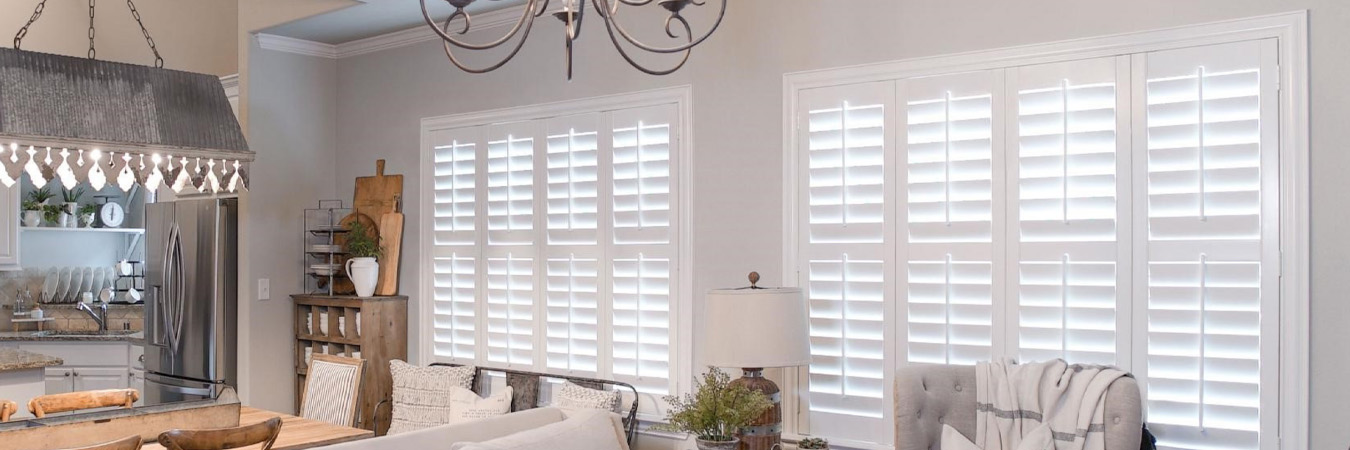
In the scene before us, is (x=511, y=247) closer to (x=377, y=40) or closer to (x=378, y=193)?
(x=378, y=193)

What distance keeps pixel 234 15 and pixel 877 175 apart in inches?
169

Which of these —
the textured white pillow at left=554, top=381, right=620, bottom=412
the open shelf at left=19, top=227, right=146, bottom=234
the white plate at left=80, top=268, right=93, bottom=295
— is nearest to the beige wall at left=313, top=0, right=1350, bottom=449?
the textured white pillow at left=554, top=381, right=620, bottom=412

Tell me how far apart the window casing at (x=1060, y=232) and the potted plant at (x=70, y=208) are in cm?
486

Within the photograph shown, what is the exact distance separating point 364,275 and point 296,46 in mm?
1280

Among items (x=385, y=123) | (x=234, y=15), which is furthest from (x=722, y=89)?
(x=234, y=15)

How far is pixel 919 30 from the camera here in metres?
3.46

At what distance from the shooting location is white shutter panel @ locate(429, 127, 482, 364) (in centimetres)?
476

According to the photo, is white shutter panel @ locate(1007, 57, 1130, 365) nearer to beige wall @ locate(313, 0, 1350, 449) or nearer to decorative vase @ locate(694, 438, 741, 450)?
beige wall @ locate(313, 0, 1350, 449)

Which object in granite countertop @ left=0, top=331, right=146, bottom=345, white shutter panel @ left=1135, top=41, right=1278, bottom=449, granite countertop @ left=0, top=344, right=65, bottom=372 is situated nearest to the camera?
white shutter panel @ left=1135, top=41, right=1278, bottom=449

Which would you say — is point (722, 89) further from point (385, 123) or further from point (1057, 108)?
point (385, 123)

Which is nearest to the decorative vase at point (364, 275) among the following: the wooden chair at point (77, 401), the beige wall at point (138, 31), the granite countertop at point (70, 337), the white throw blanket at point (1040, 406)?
the wooden chair at point (77, 401)

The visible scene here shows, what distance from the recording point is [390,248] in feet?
16.6

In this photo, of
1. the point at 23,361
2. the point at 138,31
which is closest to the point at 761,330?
the point at 23,361

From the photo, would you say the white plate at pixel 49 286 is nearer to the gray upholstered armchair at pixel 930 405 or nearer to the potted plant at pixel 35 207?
the potted plant at pixel 35 207
